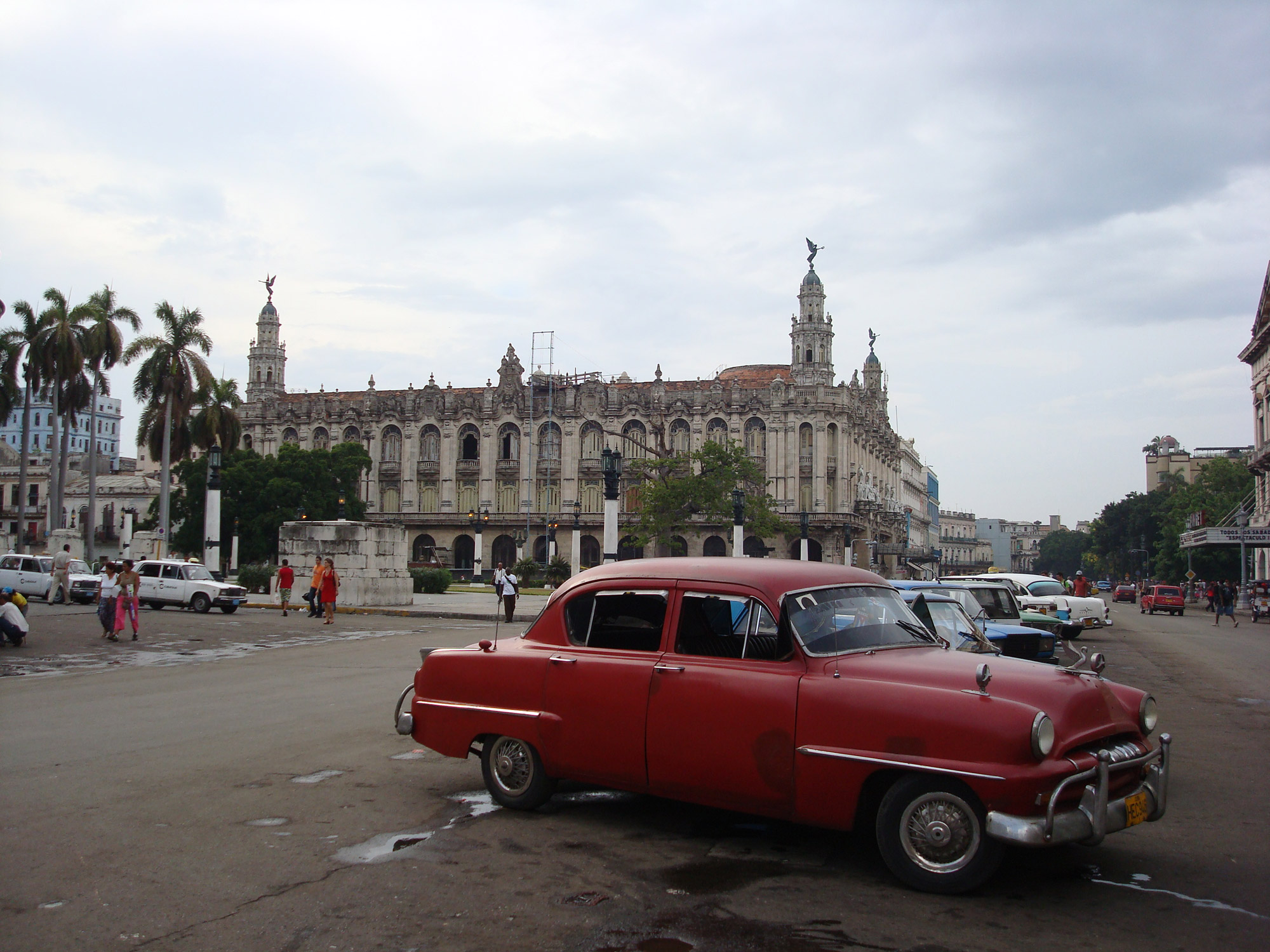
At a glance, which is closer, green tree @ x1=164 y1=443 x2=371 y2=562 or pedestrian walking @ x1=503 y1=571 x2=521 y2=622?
pedestrian walking @ x1=503 y1=571 x2=521 y2=622

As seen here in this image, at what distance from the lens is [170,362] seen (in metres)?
49.8

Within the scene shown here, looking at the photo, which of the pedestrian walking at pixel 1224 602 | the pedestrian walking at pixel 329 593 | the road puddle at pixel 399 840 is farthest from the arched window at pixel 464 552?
the road puddle at pixel 399 840

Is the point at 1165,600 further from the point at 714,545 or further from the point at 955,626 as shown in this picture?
the point at 955,626

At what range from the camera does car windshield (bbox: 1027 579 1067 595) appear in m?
25.9

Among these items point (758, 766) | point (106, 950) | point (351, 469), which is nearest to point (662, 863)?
point (758, 766)

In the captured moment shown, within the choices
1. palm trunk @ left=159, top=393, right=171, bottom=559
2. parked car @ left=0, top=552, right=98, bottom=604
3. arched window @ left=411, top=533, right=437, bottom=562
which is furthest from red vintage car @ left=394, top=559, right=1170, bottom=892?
arched window @ left=411, top=533, right=437, bottom=562

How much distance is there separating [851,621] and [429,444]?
71.5 metres

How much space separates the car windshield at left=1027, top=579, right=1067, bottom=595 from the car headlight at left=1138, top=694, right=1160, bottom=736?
842 inches

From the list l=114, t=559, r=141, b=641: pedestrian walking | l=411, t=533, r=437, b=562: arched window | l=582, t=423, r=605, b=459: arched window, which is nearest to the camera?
l=114, t=559, r=141, b=641: pedestrian walking

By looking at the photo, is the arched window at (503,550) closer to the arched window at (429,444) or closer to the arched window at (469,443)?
the arched window at (469,443)

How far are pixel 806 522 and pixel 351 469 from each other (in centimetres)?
3190

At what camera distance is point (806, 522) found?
55812 mm

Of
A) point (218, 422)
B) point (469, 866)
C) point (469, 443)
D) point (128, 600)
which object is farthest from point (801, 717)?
point (469, 443)

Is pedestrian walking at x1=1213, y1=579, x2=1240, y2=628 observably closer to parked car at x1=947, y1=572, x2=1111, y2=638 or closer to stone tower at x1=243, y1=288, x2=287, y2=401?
parked car at x1=947, y1=572, x2=1111, y2=638
